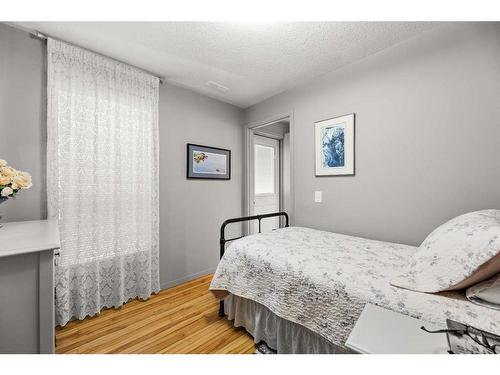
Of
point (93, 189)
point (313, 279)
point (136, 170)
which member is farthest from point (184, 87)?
point (313, 279)

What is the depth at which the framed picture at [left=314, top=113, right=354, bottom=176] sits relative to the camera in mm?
2254

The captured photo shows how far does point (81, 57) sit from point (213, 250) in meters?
2.53

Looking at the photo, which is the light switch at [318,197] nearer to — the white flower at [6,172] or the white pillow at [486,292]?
the white pillow at [486,292]

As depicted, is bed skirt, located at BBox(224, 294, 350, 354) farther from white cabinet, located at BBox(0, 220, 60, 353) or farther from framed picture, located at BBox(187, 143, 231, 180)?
framed picture, located at BBox(187, 143, 231, 180)

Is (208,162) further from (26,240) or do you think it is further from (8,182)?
(26,240)

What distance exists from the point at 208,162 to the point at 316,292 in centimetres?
217

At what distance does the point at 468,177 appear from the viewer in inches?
63.8

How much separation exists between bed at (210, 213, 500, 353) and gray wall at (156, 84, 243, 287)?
104 centimetres

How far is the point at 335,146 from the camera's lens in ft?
7.76

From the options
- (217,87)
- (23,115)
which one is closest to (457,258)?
(217,87)

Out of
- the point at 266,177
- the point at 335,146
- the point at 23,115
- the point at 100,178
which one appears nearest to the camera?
the point at 23,115

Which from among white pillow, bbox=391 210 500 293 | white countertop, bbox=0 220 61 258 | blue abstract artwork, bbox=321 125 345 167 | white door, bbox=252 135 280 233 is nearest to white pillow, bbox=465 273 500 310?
white pillow, bbox=391 210 500 293

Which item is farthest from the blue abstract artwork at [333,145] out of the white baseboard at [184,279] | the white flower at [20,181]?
the white flower at [20,181]
